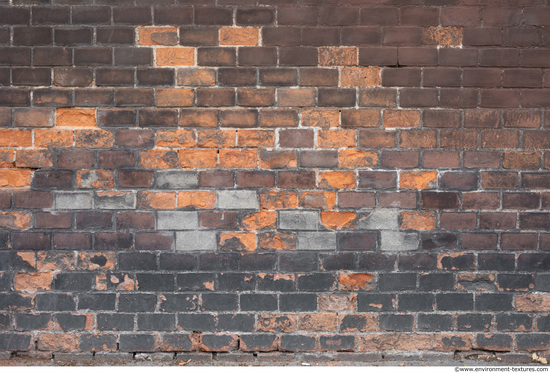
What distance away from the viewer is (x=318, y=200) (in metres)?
2.26

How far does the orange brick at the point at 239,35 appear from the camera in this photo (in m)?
2.21

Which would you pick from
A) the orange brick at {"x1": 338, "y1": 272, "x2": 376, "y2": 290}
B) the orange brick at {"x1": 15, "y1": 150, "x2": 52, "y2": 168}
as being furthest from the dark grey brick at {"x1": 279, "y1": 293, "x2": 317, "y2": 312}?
the orange brick at {"x1": 15, "y1": 150, "x2": 52, "y2": 168}

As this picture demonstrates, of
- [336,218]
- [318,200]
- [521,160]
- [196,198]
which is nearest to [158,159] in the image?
[196,198]

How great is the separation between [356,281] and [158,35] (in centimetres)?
170

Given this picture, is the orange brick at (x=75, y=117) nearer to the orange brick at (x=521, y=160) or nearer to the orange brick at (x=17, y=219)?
the orange brick at (x=17, y=219)

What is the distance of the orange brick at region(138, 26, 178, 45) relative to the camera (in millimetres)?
A: 2211

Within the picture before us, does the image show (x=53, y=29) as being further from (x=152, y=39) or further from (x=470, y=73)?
(x=470, y=73)

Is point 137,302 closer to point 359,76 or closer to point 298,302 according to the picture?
point 298,302

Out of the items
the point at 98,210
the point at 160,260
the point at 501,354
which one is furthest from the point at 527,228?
the point at 98,210

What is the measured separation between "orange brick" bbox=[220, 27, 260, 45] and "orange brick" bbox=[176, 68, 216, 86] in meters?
0.18

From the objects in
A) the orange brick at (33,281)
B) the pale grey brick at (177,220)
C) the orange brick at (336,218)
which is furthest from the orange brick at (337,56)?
the orange brick at (33,281)

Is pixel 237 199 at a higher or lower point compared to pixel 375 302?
higher

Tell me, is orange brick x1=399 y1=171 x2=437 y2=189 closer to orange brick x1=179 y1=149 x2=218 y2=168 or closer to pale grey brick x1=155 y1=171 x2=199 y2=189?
orange brick x1=179 y1=149 x2=218 y2=168

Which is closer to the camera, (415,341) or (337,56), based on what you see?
(337,56)
